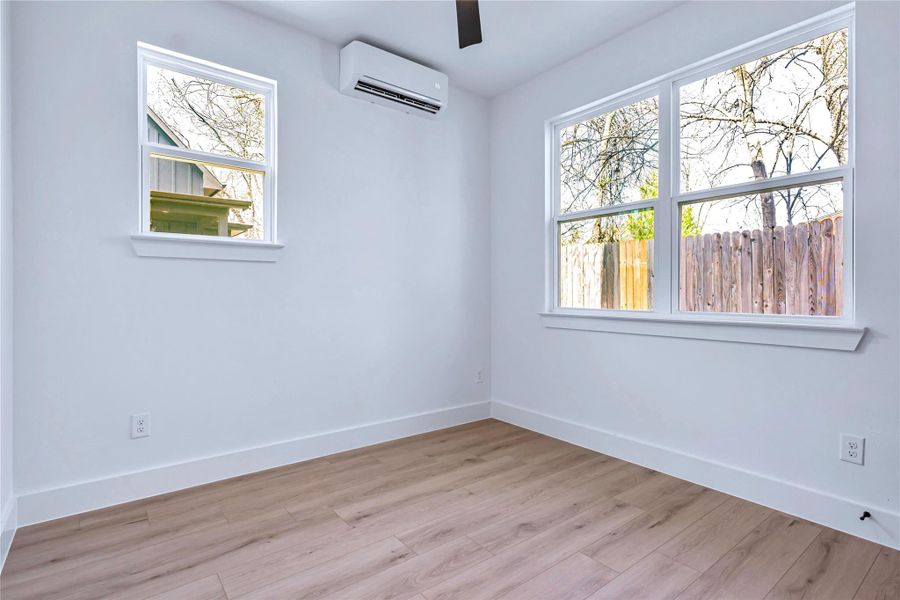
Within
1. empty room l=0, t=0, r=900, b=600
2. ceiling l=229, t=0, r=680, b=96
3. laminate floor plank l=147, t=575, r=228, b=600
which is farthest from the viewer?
ceiling l=229, t=0, r=680, b=96

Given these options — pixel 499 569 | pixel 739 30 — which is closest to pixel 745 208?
pixel 739 30

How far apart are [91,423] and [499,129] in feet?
11.0

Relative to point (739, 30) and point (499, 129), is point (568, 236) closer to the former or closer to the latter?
point (499, 129)

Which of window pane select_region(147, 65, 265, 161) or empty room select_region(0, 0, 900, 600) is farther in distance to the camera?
window pane select_region(147, 65, 265, 161)

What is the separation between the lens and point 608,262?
3.17 metres

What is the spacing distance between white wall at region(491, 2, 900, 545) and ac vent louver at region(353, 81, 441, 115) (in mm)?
731

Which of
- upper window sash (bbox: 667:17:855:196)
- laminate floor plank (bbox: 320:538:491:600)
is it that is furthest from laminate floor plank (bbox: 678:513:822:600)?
upper window sash (bbox: 667:17:855:196)

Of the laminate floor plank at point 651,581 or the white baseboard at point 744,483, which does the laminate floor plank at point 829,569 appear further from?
the laminate floor plank at point 651,581

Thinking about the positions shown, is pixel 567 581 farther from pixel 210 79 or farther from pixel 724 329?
pixel 210 79

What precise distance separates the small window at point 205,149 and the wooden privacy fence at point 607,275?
2060 millimetres

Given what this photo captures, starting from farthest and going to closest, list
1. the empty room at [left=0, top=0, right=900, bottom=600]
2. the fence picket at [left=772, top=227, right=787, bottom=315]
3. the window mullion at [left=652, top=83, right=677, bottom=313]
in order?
the window mullion at [left=652, top=83, right=677, bottom=313]
the fence picket at [left=772, top=227, right=787, bottom=315]
the empty room at [left=0, top=0, right=900, bottom=600]

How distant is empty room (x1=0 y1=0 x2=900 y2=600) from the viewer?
196 cm

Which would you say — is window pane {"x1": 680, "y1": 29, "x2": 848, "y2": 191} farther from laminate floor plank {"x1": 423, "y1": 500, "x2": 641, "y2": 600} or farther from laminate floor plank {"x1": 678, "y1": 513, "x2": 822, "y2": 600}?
laminate floor plank {"x1": 423, "y1": 500, "x2": 641, "y2": 600}

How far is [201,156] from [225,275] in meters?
0.67
